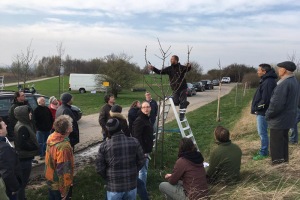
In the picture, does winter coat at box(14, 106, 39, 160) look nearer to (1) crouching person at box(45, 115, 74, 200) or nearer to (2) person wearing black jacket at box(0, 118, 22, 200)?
(1) crouching person at box(45, 115, 74, 200)

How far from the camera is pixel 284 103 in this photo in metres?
6.30

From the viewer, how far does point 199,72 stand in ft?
200

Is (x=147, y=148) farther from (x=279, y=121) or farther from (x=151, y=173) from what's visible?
(x=279, y=121)

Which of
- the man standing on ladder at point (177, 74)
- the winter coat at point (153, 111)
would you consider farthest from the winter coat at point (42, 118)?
the man standing on ladder at point (177, 74)

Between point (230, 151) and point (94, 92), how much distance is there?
33335 mm

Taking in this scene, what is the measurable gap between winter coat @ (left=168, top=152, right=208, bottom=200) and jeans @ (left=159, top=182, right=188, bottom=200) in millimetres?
145

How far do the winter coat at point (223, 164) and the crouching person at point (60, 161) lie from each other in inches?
87.6

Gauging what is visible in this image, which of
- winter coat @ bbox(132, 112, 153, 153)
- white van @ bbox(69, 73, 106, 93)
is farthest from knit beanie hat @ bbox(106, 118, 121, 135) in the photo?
white van @ bbox(69, 73, 106, 93)

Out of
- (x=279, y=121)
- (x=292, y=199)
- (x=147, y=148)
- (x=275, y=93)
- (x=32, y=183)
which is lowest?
(x=32, y=183)

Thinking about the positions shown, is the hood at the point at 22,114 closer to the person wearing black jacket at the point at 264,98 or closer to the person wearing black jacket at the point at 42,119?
the person wearing black jacket at the point at 42,119

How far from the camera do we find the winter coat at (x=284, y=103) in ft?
20.6

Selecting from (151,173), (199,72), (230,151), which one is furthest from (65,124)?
(199,72)

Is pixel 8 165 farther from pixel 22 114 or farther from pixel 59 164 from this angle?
pixel 22 114

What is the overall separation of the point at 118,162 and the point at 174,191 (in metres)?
1.23
